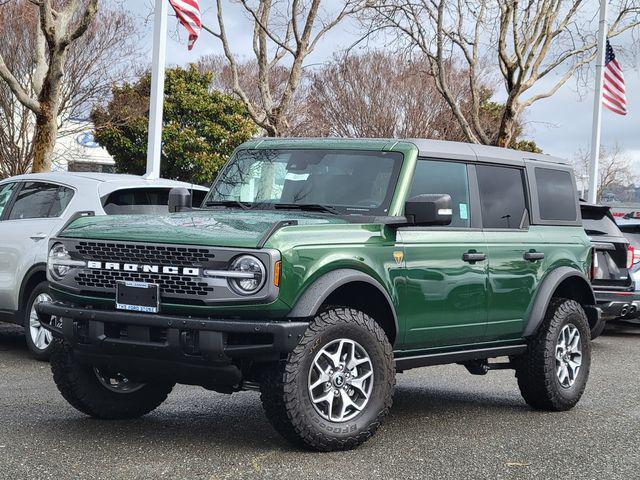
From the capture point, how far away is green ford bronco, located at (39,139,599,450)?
5.55 metres

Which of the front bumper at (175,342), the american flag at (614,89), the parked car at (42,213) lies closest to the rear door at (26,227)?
the parked car at (42,213)

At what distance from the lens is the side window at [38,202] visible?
963 cm

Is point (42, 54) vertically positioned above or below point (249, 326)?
above

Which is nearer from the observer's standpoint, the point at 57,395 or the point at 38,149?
the point at 57,395

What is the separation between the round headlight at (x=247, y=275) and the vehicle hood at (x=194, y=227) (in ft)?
0.28

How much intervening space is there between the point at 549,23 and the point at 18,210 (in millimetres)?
19342

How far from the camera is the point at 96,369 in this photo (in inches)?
257

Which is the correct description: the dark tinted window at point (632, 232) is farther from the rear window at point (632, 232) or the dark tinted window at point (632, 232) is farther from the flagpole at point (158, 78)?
the flagpole at point (158, 78)

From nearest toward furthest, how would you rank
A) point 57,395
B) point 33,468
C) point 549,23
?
point 33,468, point 57,395, point 549,23

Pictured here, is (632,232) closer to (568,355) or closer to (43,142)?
(568,355)

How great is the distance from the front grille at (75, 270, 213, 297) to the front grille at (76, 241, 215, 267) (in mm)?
74

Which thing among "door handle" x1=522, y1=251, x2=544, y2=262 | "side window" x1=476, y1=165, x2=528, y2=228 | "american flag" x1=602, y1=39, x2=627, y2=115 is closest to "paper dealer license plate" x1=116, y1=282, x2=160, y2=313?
"side window" x1=476, y1=165, x2=528, y2=228

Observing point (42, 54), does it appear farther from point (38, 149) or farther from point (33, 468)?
point (33, 468)

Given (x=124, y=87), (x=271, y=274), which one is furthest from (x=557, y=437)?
(x=124, y=87)
